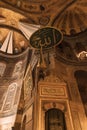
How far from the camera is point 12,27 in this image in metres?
12.6

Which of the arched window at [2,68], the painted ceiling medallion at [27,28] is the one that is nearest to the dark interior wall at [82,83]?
the painted ceiling medallion at [27,28]

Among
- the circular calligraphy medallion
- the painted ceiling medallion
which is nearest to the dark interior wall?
the circular calligraphy medallion

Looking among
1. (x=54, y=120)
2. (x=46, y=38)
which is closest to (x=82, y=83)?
(x=46, y=38)

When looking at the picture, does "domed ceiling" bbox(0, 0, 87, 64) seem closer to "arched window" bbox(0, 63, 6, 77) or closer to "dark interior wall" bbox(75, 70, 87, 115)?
"arched window" bbox(0, 63, 6, 77)

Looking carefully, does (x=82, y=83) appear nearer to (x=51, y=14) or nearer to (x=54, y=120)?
(x=54, y=120)

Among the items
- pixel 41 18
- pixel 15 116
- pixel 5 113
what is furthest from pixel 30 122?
pixel 41 18

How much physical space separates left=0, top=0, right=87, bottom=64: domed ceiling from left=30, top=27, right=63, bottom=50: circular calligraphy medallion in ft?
11.9

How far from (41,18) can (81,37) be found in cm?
285

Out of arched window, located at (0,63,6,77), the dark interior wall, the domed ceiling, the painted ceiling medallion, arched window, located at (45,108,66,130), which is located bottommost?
arched window, located at (45,108,66,130)

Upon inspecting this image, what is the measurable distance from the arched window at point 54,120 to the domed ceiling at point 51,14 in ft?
21.8

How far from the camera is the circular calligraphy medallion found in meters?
7.93

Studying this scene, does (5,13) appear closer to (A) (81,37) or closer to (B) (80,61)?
(A) (81,37)

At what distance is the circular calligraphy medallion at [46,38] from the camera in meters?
7.93

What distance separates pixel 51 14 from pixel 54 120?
27.6ft
